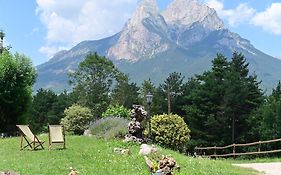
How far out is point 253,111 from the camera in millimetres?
42844

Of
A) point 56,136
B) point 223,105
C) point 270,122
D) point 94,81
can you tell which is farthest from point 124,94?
point 56,136

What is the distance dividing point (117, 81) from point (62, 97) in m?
17.7

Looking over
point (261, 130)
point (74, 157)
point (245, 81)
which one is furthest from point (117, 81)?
point (74, 157)

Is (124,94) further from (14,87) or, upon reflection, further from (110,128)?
(110,128)

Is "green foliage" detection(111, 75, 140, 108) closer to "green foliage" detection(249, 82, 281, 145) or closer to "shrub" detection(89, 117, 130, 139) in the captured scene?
"green foliage" detection(249, 82, 281, 145)

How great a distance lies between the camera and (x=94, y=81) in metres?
52.2

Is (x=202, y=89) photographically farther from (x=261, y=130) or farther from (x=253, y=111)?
(x=261, y=130)

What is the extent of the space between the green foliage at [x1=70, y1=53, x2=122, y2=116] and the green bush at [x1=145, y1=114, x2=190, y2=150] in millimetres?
28137

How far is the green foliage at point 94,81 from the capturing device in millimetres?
51281

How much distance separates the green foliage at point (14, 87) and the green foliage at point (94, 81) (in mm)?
18267

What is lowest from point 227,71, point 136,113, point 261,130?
point 261,130

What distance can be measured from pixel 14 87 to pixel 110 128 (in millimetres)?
12576

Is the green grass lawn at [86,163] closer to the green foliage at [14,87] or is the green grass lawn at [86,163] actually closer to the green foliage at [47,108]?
the green foliage at [14,87]

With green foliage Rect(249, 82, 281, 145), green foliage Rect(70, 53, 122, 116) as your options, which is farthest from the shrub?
green foliage Rect(70, 53, 122, 116)
